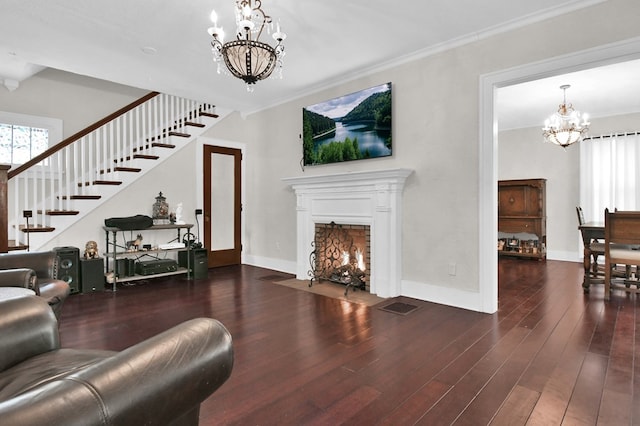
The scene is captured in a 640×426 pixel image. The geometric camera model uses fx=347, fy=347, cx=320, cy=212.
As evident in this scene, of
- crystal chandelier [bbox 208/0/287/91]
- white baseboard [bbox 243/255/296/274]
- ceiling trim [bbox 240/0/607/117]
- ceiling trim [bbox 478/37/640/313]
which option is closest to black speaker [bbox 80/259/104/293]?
white baseboard [bbox 243/255/296/274]

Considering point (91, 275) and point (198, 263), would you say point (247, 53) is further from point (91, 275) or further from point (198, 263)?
point (91, 275)

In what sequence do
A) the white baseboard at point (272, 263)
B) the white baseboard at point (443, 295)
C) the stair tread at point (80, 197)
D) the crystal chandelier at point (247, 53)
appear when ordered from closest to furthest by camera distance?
the crystal chandelier at point (247, 53) < the white baseboard at point (443, 295) < the stair tread at point (80, 197) < the white baseboard at point (272, 263)

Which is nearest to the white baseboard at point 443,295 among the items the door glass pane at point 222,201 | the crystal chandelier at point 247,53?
the crystal chandelier at point 247,53

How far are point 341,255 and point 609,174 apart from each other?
213 inches

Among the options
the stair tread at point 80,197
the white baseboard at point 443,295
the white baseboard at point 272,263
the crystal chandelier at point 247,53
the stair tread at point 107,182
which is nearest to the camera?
the crystal chandelier at point 247,53

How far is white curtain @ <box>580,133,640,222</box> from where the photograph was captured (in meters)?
6.17

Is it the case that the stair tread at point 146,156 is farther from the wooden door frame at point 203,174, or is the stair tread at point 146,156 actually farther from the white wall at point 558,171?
the white wall at point 558,171

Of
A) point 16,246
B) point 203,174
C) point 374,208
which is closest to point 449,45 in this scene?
point 374,208

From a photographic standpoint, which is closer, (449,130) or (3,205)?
(3,205)

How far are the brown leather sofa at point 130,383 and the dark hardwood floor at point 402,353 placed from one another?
843 mm

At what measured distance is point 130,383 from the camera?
0.80m

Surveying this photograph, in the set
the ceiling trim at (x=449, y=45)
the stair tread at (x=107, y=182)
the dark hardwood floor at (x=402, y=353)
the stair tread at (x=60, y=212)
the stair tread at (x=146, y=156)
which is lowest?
the dark hardwood floor at (x=402, y=353)

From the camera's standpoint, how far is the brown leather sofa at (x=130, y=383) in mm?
680

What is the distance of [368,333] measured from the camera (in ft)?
9.65
